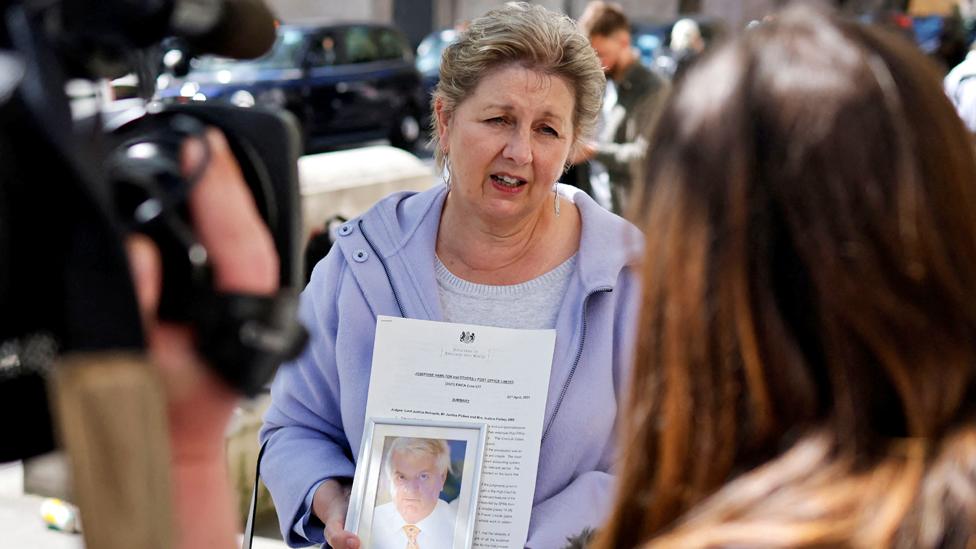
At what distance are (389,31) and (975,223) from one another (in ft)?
46.6

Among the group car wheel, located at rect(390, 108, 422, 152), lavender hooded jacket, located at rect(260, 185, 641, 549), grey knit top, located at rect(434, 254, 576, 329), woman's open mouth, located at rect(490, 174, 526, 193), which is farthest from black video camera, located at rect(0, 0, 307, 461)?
car wheel, located at rect(390, 108, 422, 152)

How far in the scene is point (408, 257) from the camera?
7.78ft

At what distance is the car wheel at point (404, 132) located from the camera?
14.7 m

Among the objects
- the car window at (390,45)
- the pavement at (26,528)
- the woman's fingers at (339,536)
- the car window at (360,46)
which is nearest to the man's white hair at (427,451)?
the woman's fingers at (339,536)

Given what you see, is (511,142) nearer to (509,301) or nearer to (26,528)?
(509,301)

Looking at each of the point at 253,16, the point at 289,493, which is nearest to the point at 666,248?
the point at 253,16

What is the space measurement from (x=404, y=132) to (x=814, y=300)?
13795 millimetres

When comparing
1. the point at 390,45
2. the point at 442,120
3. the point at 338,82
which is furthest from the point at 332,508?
the point at 390,45

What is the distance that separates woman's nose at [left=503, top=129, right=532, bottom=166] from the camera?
2428 millimetres

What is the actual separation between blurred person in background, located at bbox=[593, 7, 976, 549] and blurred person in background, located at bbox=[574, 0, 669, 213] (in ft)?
13.3

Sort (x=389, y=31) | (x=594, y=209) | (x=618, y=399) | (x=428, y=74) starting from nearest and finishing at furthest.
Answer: (x=618, y=399) → (x=594, y=209) → (x=389, y=31) → (x=428, y=74)

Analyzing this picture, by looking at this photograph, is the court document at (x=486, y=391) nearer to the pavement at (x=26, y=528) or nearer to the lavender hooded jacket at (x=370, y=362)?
the lavender hooded jacket at (x=370, y=362)

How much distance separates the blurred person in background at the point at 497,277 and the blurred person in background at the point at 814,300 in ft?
3.51

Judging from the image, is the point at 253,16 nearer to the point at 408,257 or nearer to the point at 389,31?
the point at 408,257
